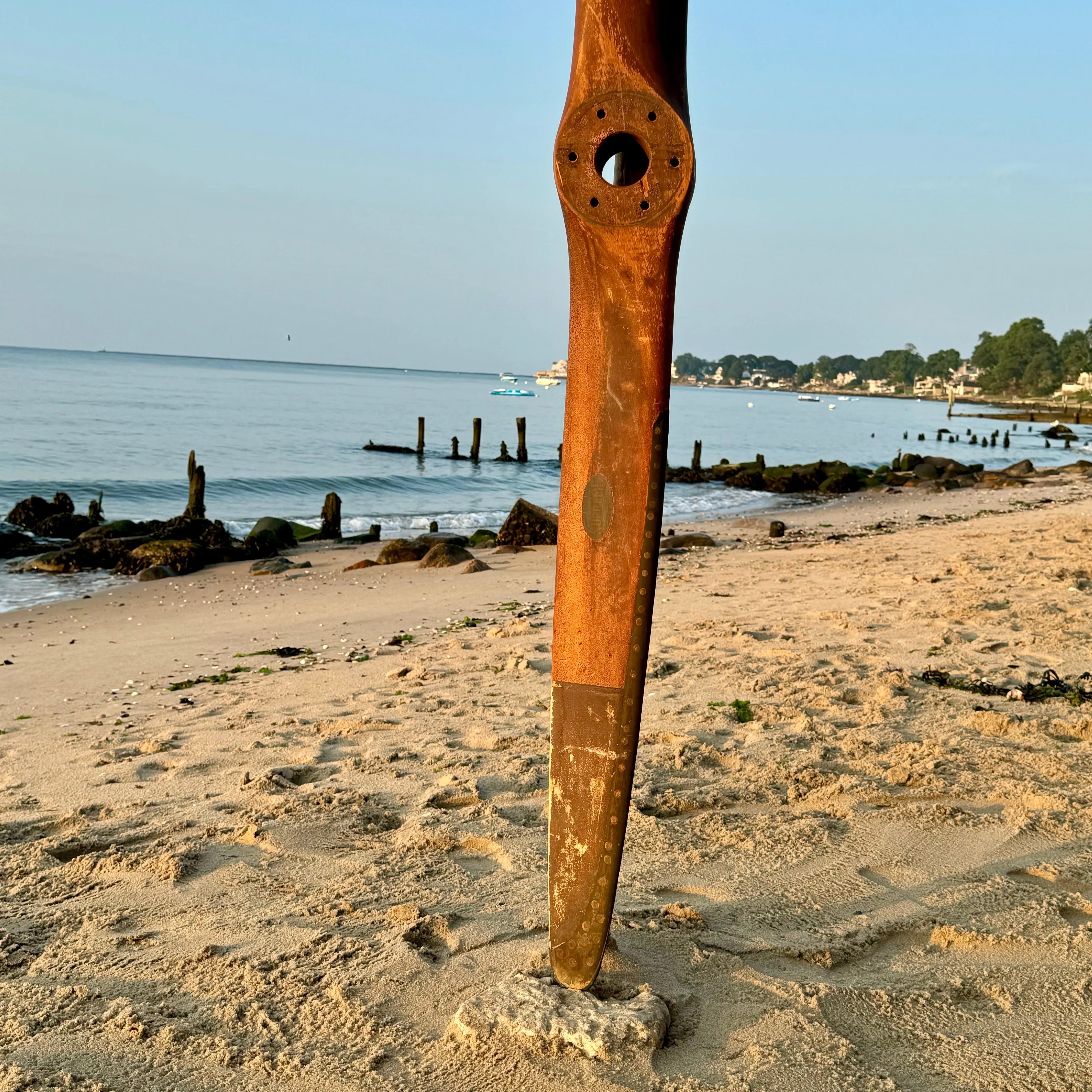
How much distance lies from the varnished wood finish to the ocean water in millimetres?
11200

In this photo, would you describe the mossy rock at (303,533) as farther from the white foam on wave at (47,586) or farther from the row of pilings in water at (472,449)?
the row of pilings in water at (472,449)

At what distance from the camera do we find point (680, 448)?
46.3 meters

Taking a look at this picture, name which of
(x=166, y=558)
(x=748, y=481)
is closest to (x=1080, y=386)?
(x=748, y=481)

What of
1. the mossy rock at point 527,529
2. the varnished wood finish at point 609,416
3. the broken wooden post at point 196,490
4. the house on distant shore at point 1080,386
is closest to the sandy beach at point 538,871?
the varnished wood finish at point 609,416

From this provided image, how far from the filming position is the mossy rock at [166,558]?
13.5m

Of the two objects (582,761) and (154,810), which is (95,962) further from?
(582,761)

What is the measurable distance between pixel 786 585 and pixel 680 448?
1504 inches

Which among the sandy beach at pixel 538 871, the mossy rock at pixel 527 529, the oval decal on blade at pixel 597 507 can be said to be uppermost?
the oval decal on blade at pixel 597 507

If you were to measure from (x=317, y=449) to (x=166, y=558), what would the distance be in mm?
25207

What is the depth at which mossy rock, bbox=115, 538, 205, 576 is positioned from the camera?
13.5 m

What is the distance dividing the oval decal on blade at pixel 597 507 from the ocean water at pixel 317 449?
37.1 feet

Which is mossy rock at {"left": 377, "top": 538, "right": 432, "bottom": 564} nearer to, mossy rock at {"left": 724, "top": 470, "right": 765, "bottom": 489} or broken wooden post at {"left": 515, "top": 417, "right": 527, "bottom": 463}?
mossy rock at {"left": 724, "top": 470, "right": 765, "bottom": 489}

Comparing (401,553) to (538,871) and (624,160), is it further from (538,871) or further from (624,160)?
(624,160)

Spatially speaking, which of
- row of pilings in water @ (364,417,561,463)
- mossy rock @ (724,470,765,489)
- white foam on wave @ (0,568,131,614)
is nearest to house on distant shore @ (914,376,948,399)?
row of pilings in water @ (364,417,561,463)
